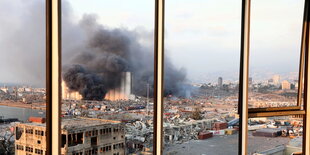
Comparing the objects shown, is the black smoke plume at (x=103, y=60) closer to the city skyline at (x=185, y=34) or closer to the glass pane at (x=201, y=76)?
the city skyline at (x=185, y=34)

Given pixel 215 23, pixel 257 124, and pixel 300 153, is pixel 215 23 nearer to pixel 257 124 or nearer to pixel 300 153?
pixel 257 124

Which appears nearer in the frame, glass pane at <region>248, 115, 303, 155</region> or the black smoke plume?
the black smoke plume

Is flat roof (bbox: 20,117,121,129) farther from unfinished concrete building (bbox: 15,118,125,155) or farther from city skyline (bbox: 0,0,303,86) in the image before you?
city skyline (bbox: 0,0,303,86)

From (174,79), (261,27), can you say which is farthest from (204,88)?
(261,27)

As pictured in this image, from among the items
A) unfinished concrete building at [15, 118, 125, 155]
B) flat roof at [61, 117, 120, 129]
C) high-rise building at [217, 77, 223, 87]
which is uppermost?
high-rise building at [217, 77, 223, 87]

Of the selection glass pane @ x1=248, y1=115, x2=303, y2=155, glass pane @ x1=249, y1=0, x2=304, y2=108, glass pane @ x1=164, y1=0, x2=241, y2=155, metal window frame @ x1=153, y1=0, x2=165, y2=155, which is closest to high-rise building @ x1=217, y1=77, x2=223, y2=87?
glass pane @ x1=164, y1=0, x2=241, y2=155

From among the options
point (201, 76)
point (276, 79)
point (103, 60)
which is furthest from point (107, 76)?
point (276, 79)

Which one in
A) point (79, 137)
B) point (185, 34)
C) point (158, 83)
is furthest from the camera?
point (185, 34)

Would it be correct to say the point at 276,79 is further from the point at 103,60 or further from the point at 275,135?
the point at 103,60
